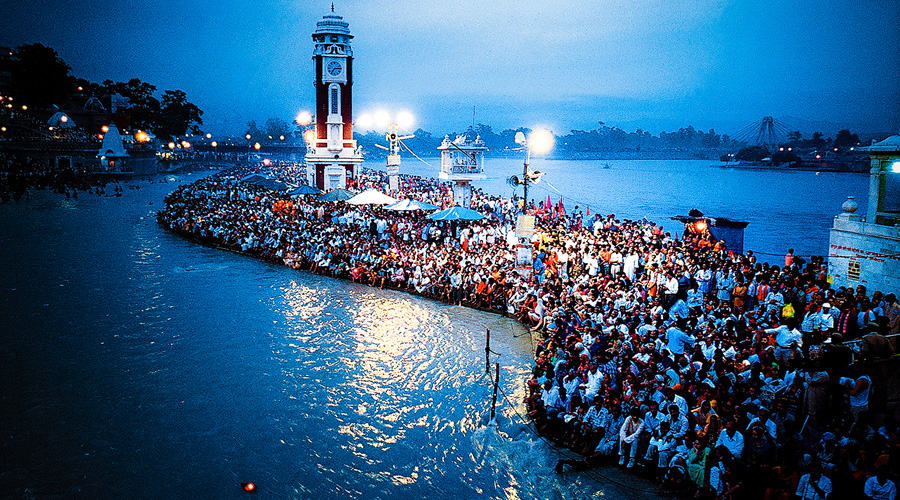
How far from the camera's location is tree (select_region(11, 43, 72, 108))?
73.6m

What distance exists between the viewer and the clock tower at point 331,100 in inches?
1604

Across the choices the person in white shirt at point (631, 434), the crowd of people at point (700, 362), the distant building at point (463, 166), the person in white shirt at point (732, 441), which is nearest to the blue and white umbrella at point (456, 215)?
the crowd of people at point (700, 362)

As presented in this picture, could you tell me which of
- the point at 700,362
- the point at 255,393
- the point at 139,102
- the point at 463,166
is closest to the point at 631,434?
the point at 700,362

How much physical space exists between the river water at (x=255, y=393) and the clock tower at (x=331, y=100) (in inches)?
844

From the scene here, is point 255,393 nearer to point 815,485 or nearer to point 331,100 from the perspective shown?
point 815,485

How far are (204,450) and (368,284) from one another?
11.0 meters

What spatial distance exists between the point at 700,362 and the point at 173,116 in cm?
11422

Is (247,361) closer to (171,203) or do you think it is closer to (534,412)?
(534,412)

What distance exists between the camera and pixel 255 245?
975 inches

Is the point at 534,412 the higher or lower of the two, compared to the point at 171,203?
lower

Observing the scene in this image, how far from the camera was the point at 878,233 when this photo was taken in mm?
12164

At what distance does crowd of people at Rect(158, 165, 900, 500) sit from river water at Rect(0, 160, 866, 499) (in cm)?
72

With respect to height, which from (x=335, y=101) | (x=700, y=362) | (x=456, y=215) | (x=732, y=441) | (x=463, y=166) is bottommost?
(x=732, y=441)

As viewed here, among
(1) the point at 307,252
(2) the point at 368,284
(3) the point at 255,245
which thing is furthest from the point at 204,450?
(3) the point at 255,245
